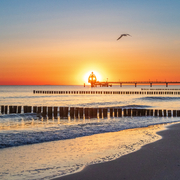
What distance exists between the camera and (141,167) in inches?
271

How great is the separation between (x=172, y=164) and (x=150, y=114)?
1730 centimetres

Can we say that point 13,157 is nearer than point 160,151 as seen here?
Yes

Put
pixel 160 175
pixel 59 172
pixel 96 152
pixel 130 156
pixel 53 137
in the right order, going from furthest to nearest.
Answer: pixel 53 137, pixel 96 152, pixel 130 156, pixel 59 172, pixel 160 175

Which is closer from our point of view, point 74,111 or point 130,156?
point 130,156

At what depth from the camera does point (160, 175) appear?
6137 millimetres

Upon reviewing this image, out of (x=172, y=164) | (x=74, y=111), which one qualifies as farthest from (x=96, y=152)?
(x=74, y=111)

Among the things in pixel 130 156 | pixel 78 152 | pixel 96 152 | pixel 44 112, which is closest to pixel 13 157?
pixel 78 152

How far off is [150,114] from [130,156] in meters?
16.6

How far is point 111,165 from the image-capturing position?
707 cm

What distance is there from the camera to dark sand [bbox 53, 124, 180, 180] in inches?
241

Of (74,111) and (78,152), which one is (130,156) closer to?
(78,152)

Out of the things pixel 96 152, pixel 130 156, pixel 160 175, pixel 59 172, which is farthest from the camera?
pixel 96 152

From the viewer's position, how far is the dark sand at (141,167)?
6.12 m

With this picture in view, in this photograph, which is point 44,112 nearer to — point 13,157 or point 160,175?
point 13,157
